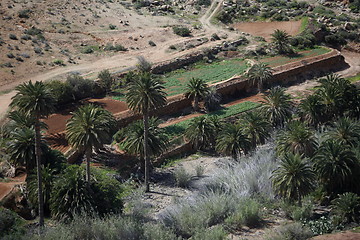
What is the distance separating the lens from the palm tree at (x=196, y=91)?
2393 inches

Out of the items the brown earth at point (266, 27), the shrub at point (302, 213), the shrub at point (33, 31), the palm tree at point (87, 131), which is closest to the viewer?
the shrub at point (302, 213)

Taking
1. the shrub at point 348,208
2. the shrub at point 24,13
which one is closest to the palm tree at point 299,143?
the shrub at point 348,208

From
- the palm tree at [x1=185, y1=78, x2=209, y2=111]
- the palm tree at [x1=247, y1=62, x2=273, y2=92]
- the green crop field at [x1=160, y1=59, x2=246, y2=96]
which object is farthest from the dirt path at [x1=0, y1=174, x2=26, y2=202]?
the palm tree at [x1=247, y1=62, x2=273, y2=92]

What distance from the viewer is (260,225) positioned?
36.6 metres

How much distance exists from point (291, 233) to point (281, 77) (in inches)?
1569

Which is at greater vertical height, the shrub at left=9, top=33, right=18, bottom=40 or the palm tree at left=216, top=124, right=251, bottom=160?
the shrub at left=9, top=33, right=18, bottom=40

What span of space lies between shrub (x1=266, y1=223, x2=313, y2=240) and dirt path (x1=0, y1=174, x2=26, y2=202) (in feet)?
70.4

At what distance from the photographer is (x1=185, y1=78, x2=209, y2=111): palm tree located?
60781 millimetres

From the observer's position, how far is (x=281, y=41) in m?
76.8

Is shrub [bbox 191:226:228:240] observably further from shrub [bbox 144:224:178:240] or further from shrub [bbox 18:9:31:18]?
shrub [bbox 18:9:31:18]

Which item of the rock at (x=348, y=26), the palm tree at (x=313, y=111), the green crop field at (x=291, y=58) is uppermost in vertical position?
the rock at (x=348, y=26)

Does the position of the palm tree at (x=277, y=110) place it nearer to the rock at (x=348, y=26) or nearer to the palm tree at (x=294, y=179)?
the palm tree at (x=294, y=179)

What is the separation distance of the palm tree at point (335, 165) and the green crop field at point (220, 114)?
18408 mm

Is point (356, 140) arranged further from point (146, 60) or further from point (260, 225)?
point (146, 60)
